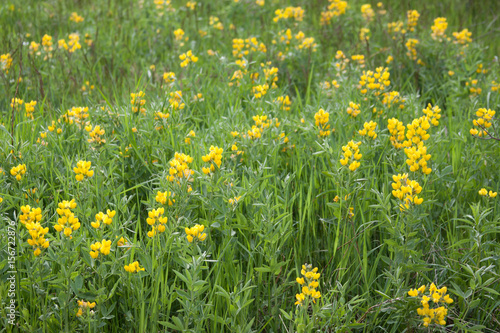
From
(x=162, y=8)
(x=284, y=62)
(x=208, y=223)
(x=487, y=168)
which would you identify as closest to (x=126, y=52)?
(x=162, y=8)

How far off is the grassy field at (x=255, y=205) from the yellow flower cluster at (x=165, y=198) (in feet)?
0.07

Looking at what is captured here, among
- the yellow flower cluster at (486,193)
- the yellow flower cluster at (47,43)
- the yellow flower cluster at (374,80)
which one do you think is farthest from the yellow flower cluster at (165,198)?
the yellow flower cluster at (47,43)

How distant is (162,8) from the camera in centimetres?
569

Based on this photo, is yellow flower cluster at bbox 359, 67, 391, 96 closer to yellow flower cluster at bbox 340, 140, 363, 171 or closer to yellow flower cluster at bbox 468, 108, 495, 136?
yellow flower cluster at bbox 468, 108, 495, 136

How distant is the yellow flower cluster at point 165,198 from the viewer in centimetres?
197

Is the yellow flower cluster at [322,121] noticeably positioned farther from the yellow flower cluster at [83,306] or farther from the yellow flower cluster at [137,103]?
the yellow flower cluster at [83,306]

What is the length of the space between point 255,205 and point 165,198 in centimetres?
46

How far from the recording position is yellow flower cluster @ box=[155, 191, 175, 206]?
197cm

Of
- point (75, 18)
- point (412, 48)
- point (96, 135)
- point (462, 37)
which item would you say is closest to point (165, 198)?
point (96, 135)

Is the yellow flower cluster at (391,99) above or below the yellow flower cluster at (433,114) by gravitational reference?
below

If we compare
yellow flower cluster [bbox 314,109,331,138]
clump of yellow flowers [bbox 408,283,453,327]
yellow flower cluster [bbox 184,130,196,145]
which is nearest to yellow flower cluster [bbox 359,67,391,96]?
yellow flower cluster [bbox 314,109,331,138]

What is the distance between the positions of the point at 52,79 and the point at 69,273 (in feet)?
9.67

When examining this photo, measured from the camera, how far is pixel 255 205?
2.22 m

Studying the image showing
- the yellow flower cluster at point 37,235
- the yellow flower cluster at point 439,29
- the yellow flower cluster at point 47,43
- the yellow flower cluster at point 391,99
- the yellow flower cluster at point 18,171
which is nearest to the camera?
the yellow flower cluster at point 37,235
